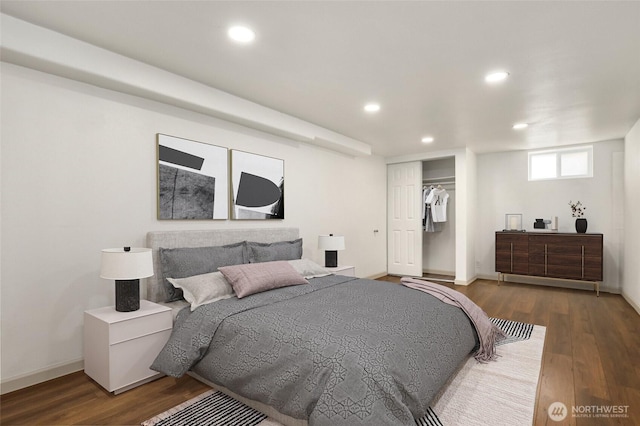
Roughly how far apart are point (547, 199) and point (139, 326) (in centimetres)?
659

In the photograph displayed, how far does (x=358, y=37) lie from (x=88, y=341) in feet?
9.75

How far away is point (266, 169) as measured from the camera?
4277mm

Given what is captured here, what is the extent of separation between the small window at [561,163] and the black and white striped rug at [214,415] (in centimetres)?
562

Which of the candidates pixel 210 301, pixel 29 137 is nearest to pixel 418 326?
pixel 210 301

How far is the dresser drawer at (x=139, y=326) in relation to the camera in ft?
7.66

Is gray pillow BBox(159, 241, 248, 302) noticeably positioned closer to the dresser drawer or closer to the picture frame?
the dresser drawer

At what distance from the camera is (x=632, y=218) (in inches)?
184

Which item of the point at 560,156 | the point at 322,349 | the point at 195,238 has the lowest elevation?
the point at 322,349

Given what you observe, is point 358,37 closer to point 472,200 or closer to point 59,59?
point 59,59

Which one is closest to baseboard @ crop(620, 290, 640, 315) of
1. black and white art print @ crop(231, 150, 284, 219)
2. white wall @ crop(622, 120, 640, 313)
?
white wall @ crop(622, 120, 640, 313)

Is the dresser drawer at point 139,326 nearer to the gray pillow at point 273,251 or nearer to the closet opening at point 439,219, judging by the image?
the gray pillow at point 273,251

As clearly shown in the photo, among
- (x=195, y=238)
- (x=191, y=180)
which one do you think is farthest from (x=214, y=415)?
(x=191, y=180)

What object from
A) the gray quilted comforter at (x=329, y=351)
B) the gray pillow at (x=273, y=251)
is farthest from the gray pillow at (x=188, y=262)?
the gray quilted comforter at (x=329, y=351)

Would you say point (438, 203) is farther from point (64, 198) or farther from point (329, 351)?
point (64, 198)
